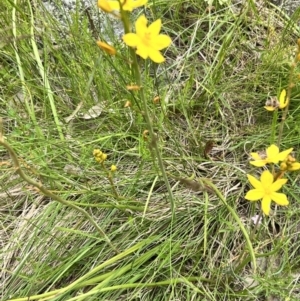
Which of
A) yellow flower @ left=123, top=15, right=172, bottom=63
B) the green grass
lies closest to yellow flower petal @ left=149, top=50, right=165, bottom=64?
yellow flower @ left=123, top=15, right=172, bottom=63

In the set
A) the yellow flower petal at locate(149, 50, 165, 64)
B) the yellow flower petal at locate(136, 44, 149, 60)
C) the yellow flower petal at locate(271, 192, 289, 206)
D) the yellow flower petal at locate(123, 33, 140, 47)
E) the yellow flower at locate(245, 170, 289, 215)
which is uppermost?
the yellow flower petal at locate(123, 33, 140, 47)

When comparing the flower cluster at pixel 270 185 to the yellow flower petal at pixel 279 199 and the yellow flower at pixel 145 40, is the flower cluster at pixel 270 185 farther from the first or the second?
the yellow flower at pixel 145 40

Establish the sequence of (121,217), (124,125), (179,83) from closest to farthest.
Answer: (121,217) → (124,125) → (179,83)

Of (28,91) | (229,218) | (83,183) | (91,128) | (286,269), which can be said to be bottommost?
(286,269)

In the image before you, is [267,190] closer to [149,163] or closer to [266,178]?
[266,178]

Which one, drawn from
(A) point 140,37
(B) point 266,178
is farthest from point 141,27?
(B) point 266,178

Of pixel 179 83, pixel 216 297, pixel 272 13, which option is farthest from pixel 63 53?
pixel 216 297

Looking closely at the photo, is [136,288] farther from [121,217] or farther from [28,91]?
[28,91]

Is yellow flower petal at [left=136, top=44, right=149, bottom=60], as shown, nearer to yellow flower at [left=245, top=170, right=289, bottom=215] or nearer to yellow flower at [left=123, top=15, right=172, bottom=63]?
yellow flower at [left=123, top=15, right=172, bottom=63]
